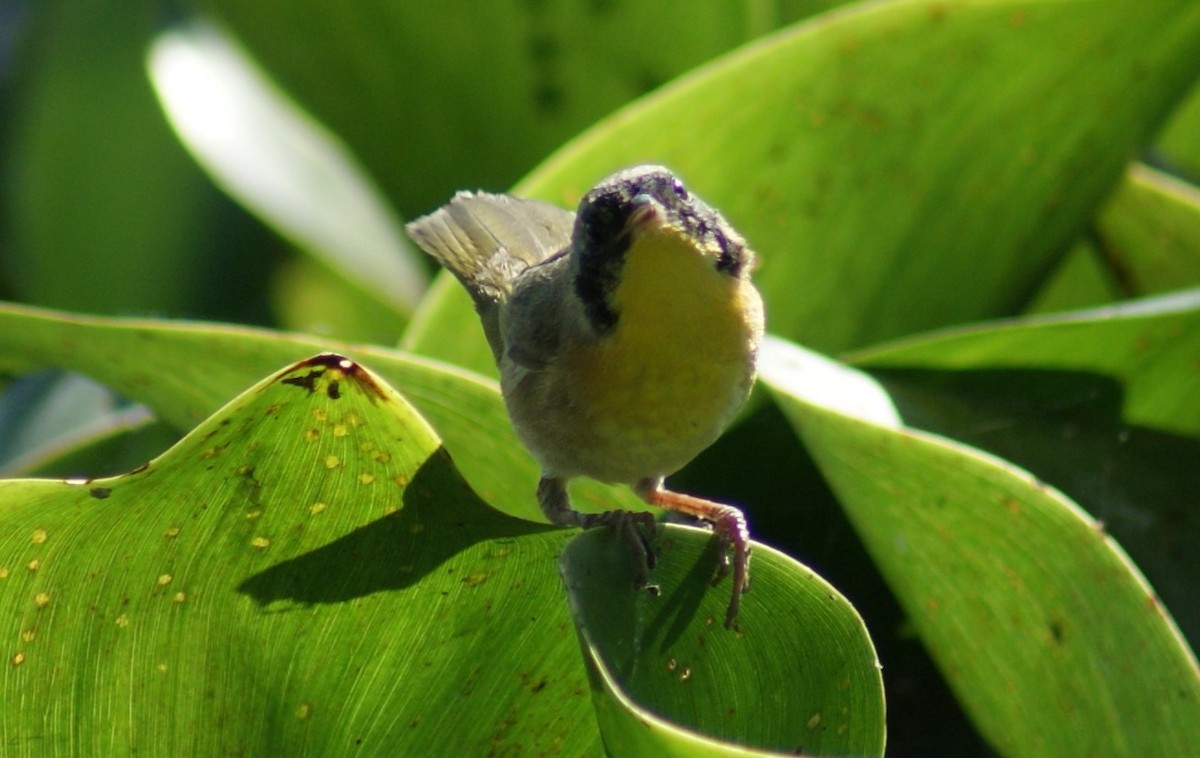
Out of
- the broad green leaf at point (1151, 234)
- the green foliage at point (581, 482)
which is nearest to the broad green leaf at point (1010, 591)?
the green foliage at point (581, 482)

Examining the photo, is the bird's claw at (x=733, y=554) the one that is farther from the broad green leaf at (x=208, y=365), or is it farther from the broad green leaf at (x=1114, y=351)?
the broad green leaf at (x=1114, y=351)

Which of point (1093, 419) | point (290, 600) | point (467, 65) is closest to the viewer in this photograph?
point (290, 600)

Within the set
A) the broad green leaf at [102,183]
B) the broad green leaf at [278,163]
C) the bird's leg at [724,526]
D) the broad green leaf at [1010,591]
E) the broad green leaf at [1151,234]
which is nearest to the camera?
the bird's leg at [724,526]

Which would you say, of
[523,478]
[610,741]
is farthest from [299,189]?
[610,741]

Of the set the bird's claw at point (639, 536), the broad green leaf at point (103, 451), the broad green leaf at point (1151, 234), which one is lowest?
the broad green leaf at point (1151, 234)

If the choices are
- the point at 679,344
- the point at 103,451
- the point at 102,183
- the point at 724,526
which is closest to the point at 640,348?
the point at 679,344

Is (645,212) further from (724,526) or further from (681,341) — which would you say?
(724,526)

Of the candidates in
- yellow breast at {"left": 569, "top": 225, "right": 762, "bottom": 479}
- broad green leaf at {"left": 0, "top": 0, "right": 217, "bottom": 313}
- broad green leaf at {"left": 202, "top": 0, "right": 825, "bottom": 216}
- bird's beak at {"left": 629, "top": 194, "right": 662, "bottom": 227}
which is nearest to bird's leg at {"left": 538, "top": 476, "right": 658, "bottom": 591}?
yellow breast at {"left": 569, "top": 225, "right": 762, "bottom": 479}

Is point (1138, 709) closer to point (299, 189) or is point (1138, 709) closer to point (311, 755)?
point (311, 755)
